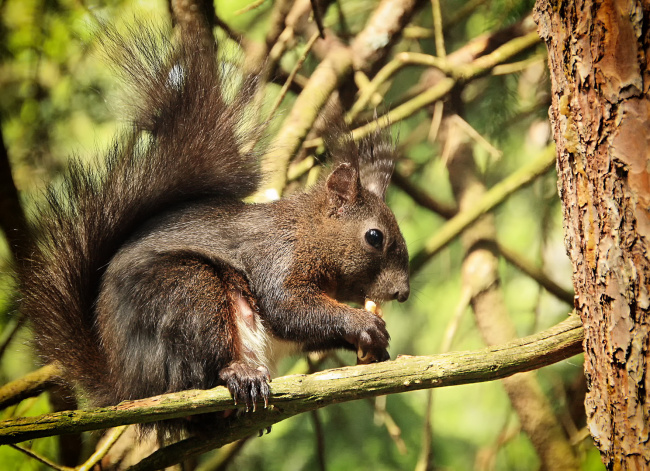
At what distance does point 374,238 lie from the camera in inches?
80.8

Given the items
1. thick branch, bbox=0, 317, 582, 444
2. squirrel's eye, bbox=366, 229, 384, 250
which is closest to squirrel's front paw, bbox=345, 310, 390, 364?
squirrel's eye, bbox=366, 229, 384, 250

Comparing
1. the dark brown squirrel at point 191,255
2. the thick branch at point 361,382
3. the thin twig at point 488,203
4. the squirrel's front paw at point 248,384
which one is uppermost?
the thin twig at point 488,203

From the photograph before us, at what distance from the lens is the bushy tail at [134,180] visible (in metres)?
1.78

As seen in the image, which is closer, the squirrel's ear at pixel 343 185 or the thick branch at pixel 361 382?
the thick branch at pixel 361 382

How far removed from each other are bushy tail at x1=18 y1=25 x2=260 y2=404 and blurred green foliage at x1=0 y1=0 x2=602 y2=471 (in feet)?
1.44

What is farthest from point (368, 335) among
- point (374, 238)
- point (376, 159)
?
point (376, 159)

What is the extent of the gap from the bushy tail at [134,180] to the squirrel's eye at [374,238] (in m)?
Answer: 0.45

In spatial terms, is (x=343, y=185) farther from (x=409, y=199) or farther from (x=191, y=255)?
(x=409, y=199)

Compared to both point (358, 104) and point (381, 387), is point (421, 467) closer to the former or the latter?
point (381, 387)

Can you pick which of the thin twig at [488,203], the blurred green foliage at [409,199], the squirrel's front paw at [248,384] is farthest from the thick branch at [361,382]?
the thin twig at [488,203]

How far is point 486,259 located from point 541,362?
144 centimetres

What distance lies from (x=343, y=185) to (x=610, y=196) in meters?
0.93

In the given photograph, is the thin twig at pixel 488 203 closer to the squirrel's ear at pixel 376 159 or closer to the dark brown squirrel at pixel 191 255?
the squirrel's ear at pixel 376 159

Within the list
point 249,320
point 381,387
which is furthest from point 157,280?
point 381,387
